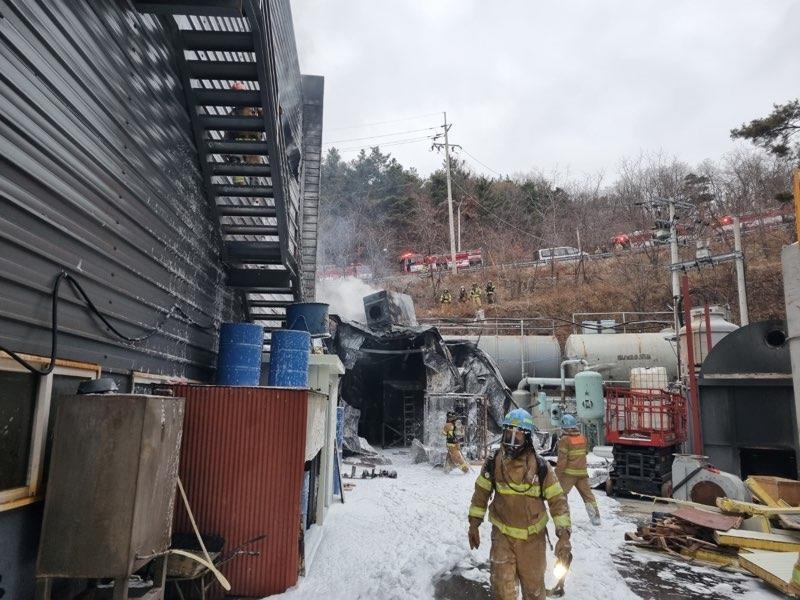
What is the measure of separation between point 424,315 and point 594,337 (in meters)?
13.3

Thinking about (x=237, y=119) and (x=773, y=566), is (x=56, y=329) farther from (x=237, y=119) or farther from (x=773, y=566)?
(x=773, y=566)

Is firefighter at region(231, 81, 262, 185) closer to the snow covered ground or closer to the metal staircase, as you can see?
the metal staircase

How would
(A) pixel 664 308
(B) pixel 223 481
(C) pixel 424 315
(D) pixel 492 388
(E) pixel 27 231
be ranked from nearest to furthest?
(E) pixel 27 231, (B) pixel 223 481, (D) pixel 492 388, (A) pixel 664 308, (C) pixel 424 315

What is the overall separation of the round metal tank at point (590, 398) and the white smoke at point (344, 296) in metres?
→ 8.96

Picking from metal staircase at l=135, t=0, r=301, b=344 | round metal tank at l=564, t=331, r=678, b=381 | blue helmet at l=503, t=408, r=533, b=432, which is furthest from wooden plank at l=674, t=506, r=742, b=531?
round metal tank at l=564, t=331, r=678, b=381

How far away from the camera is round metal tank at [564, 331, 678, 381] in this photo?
19797mm

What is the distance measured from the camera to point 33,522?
3395 mm

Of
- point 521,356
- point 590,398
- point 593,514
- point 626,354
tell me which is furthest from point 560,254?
point 593,514

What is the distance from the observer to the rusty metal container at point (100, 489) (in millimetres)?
3195

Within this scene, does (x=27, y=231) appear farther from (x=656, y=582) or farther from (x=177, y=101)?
(x=656, y=582)

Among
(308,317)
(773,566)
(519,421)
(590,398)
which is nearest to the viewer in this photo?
(519,421)

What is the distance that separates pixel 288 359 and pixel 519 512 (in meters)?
3.39

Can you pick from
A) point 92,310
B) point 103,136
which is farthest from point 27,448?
point 103,136

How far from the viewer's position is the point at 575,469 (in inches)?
322
